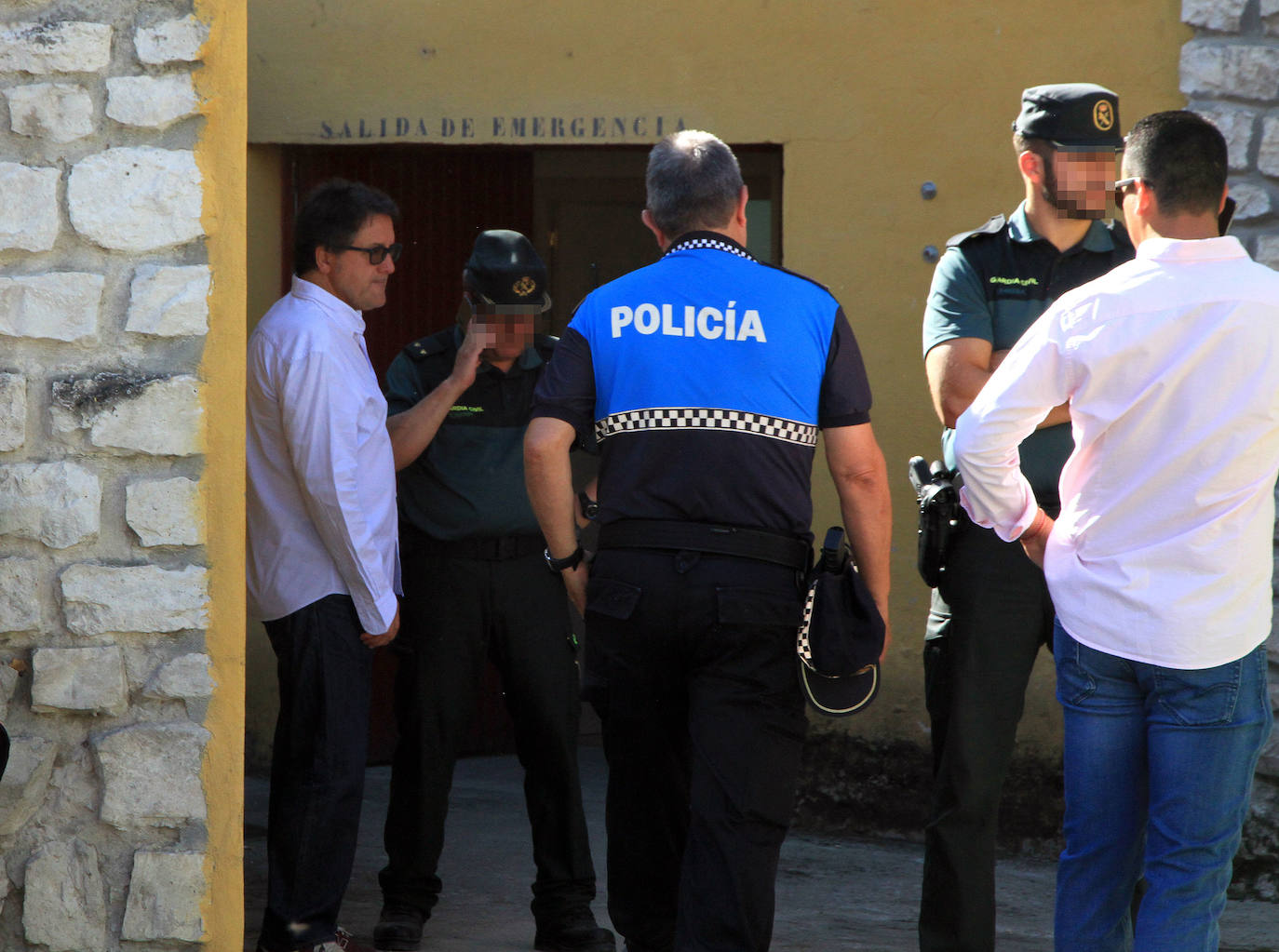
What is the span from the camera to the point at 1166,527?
2.72 m

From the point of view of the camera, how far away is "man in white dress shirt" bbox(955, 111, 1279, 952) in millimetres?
2676

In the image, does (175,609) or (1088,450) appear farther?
(175,609)

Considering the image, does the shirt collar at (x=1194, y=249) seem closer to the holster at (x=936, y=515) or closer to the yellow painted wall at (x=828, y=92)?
the holster at (x=936, y=515)

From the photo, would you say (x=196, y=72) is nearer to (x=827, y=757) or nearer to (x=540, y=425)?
(x=540, y=425)

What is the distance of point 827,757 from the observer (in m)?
5.23

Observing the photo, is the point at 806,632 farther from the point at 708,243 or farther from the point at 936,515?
the point at 708,243

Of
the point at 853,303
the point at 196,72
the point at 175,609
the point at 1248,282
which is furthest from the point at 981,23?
the point at 175,609

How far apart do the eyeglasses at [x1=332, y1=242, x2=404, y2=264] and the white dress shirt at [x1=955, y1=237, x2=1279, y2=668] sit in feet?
5.94

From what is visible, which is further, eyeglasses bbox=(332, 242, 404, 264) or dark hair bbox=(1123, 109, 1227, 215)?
eyeglasses bbox=(332, 242, 404, 264)

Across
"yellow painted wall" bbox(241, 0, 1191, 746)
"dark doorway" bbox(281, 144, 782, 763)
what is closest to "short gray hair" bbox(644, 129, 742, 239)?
"yellow painted wall" bbox(241, 0, 1191, 746)

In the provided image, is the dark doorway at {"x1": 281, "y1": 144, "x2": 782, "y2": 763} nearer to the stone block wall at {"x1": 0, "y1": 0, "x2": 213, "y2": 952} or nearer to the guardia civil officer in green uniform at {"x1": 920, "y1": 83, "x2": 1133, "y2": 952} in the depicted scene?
the guardia civil officer in green uniform at {"x1": 920, "y1": 83, "x2": 1133, "y2": 952}

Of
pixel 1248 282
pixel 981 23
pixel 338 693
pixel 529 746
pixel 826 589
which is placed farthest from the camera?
pixel 981 23

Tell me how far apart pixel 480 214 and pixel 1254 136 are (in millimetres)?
2923

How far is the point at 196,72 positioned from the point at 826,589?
1.69m
